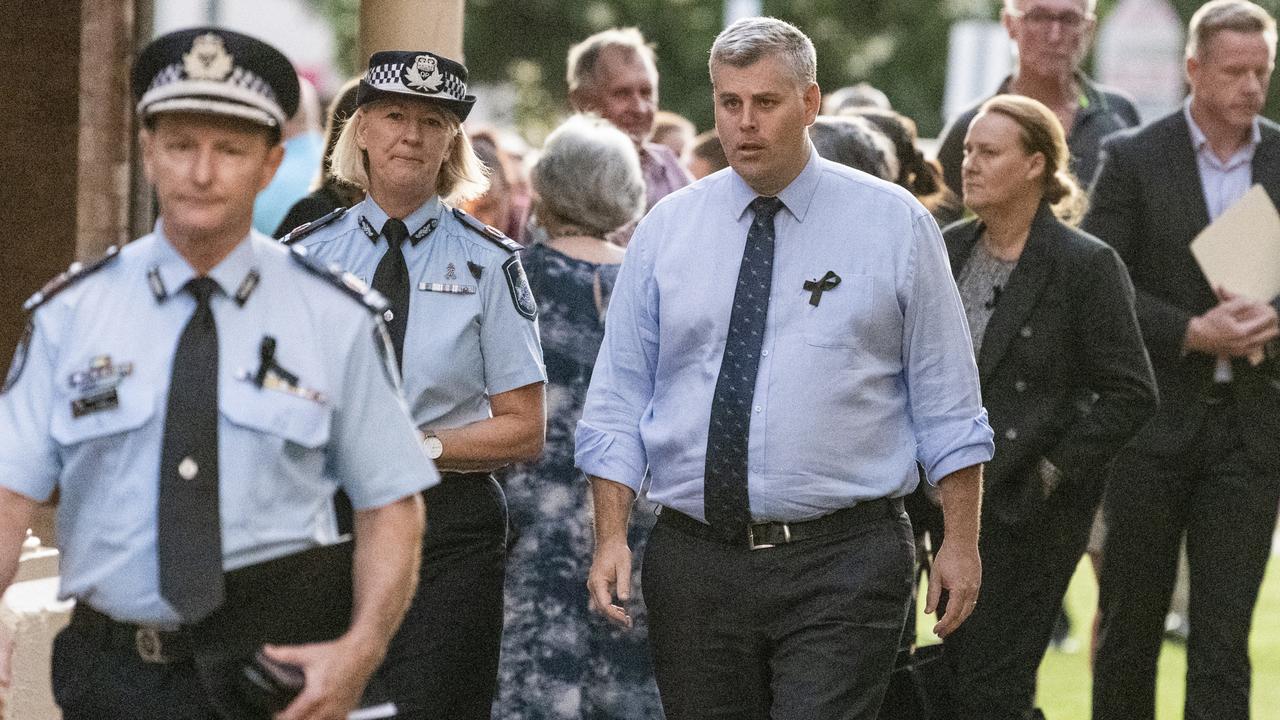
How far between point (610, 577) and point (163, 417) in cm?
182

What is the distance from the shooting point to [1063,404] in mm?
6879

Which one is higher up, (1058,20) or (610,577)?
(1058,20)

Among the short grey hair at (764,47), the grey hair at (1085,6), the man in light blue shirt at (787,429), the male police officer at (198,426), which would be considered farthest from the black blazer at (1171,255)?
the male police officer at (198,426)

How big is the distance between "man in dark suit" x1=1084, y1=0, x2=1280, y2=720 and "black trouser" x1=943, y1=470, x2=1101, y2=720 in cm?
73

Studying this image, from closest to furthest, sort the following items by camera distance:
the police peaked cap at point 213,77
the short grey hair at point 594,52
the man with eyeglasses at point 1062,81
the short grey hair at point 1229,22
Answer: the police peaked cap at point 213,77 → the short grey hair at point 1229,22 → the man with eyeglasses at point 1062,81 → the short grey hair at point 594,52

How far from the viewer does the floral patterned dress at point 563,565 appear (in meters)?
7.30

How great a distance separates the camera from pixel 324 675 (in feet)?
12.1

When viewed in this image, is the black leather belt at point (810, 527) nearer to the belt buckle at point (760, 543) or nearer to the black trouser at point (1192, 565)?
the belt buckle at point (760, 543)

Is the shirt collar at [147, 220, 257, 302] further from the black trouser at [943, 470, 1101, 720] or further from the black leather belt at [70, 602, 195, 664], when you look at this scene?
the black trouser at [943, 470, 1101, 720]

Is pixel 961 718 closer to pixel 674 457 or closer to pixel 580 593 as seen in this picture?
pixel 580 593

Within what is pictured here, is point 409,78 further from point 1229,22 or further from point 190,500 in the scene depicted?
point 1229,22

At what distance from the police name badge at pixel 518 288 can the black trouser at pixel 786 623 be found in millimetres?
791

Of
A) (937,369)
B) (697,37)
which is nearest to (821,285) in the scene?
(937,369)

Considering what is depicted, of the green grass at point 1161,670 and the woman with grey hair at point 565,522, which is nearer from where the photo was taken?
the woman with grey hair at point 565,522
